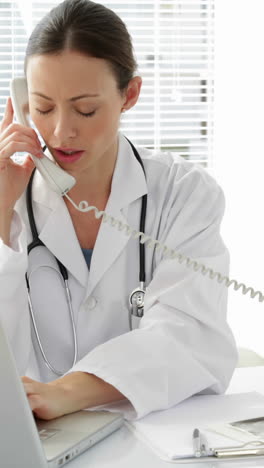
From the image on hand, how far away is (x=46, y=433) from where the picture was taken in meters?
1.08

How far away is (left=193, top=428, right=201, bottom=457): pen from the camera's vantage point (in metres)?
0.99

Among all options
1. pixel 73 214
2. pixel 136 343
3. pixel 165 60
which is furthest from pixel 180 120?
pixel 136 343

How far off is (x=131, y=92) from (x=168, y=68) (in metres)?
2.43

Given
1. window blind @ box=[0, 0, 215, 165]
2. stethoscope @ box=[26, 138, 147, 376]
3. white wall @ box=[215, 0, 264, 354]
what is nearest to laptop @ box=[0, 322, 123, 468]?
stethoscope @ box=[26, 138, 147, 376]

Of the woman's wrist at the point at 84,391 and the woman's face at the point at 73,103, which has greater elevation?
the woman's face at the point at 73,103

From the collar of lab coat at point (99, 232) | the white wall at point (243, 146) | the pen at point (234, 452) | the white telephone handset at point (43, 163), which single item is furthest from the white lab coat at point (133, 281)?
the white wall at point (243, 146)

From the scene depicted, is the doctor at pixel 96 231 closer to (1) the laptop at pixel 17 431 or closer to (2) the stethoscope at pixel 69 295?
(2) the stethoscope at pixel 69 295

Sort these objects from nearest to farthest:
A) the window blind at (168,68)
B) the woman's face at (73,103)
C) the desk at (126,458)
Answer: the desk at (126,458) < the woman's face at (73,103) < the window blind at (168,68)

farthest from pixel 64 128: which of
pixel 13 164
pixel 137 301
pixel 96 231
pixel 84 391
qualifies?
pixel 84 391

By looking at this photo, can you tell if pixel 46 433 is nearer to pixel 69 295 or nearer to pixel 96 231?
pixel 69 295

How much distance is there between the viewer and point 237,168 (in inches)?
150

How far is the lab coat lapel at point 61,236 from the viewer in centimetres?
167

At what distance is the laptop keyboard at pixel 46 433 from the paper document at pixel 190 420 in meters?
0.13

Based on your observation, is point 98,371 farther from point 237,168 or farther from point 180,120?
point 180,120
